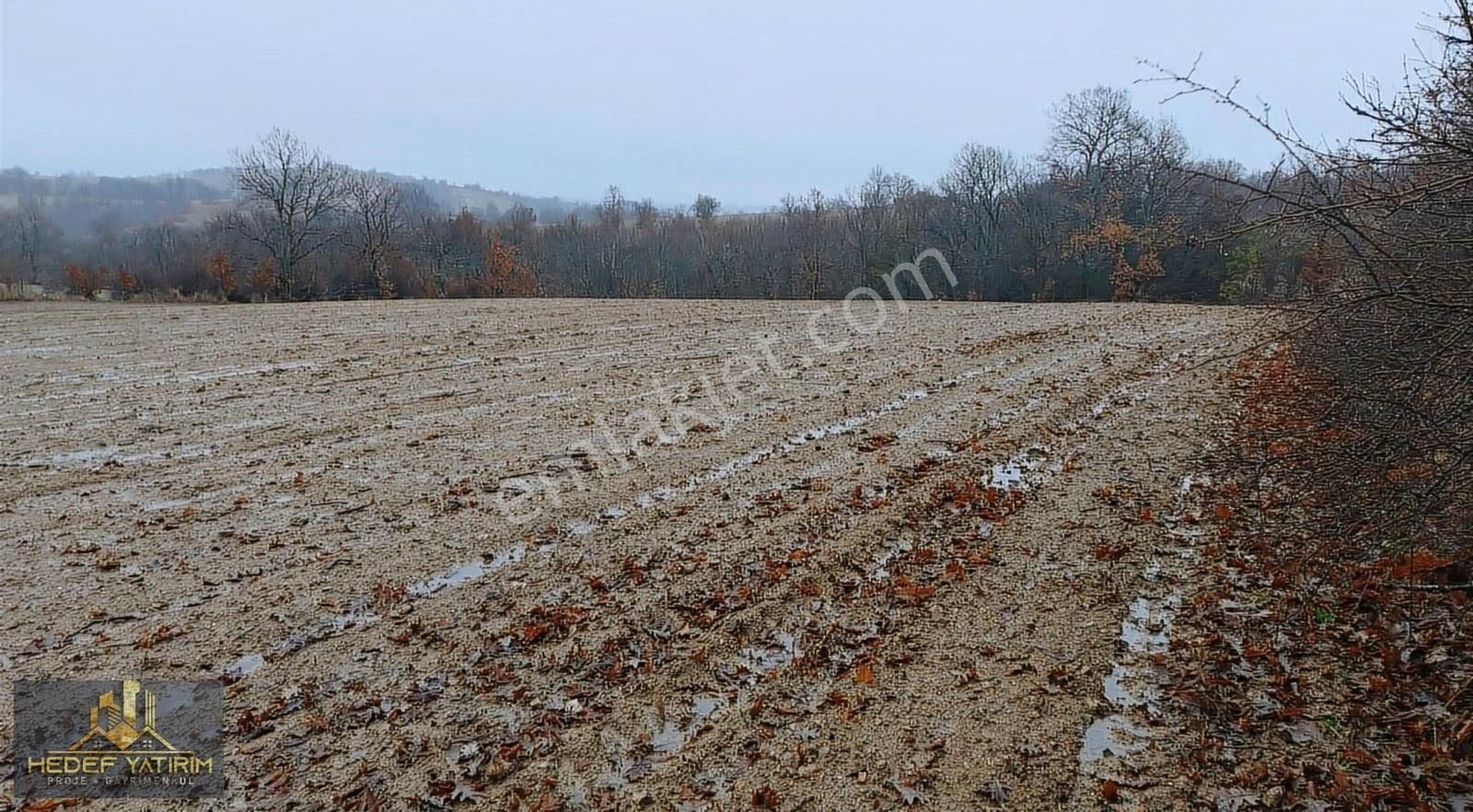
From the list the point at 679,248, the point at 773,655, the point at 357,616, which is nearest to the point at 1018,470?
the point at 773,655

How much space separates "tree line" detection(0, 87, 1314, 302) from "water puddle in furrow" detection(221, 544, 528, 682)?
21.7 meters

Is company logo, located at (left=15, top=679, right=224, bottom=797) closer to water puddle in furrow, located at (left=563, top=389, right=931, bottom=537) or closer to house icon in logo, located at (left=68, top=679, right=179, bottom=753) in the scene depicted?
house icon in logo, located at (left=68, top=679, right=179, bottom=753)

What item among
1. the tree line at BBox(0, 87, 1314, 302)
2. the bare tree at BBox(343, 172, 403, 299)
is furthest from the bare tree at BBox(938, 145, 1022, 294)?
the bare tree at BBox(343, 172, 403, 299)

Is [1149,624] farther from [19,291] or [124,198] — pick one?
[124,198]

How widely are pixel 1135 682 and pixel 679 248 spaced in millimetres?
56536

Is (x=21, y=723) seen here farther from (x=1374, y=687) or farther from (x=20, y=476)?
(x=1374, y=687)

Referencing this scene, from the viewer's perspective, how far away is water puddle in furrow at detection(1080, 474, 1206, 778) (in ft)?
10.4

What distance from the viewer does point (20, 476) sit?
23.0 feet

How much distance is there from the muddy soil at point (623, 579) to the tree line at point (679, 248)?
18.0 metres

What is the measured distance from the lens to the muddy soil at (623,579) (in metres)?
3.22

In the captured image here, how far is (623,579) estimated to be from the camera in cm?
487

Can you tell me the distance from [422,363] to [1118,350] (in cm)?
1238

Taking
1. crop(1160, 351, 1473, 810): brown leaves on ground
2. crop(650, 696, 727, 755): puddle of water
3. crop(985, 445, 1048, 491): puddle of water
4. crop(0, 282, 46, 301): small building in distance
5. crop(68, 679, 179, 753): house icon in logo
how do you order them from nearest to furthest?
crop(1160, 351, 1473, 810): brown leaves on ground, crop(650, 696, 727, 755): puddle of water, crop(68, 679, 179, 753): house icon in logo, crop(985, 445, 1048, 491): puddle of water, crop(0, 282, 46, 301): small building in distance

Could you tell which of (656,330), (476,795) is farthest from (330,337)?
(476,795)
